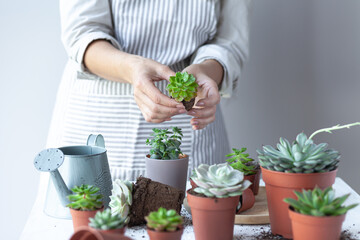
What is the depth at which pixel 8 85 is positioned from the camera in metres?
1.63

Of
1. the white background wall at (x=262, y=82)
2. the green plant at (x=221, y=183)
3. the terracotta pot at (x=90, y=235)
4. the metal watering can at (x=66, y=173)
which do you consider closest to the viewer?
the terracotta pot at (x=90, y=235)

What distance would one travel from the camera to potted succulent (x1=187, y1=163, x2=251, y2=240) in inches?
25.4

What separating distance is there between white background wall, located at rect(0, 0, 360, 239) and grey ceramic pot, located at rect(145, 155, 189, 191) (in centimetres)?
85

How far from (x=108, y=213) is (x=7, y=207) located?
1.26 metres

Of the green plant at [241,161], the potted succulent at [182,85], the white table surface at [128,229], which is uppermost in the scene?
the potted succulent at [182,85]

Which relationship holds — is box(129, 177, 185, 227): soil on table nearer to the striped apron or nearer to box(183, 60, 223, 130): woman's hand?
box(183, 60, 223, 130): woman's hand

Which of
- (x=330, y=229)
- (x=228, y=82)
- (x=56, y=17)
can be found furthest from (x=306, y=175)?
(x=56, y=17)

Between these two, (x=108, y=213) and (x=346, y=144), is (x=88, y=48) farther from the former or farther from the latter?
(x=346, y=144)

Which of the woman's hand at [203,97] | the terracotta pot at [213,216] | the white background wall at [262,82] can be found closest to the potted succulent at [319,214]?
the terracotta pot at [213,216]

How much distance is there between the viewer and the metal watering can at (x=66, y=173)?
0.75 meters

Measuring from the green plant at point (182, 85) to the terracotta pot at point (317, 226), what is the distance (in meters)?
0.35

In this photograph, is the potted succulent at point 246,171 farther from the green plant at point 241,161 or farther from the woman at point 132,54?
the woman at point 132,54

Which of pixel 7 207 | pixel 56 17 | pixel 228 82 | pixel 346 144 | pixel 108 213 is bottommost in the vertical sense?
pixel 7 207

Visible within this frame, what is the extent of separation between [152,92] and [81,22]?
0.42 m
